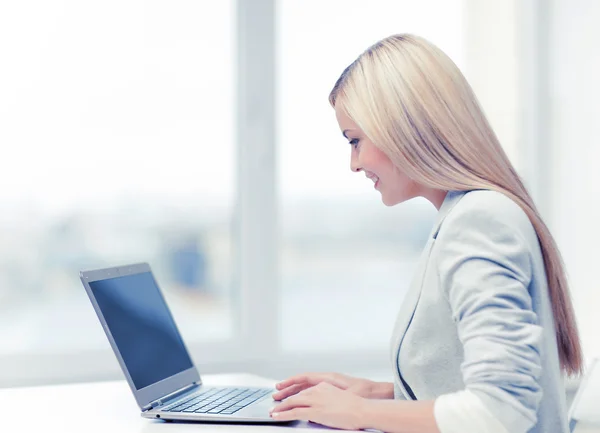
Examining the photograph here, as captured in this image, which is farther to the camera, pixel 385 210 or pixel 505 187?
pixel 385 210

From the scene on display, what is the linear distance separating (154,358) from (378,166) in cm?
55

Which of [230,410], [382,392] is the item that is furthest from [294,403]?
[382,392]

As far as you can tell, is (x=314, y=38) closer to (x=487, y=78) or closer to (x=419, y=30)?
(x=419, y=30)

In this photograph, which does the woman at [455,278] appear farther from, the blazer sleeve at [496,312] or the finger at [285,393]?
the finger at [285,393]

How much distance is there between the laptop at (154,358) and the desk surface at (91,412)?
3cm

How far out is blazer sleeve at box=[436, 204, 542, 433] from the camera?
3.54 ft

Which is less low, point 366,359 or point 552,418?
point 552,418

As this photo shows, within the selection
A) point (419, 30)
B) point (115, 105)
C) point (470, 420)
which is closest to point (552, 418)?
point (470, 420)

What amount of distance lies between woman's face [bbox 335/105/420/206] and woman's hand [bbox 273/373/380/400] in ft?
1.17

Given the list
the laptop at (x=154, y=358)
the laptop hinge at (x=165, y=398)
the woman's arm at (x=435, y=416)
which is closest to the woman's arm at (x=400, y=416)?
the woman's arm at (x=435, y=416)

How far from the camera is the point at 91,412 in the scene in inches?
57.1

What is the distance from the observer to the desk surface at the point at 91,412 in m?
1.29

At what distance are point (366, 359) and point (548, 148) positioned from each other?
3.15ft

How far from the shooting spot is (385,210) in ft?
8.59
